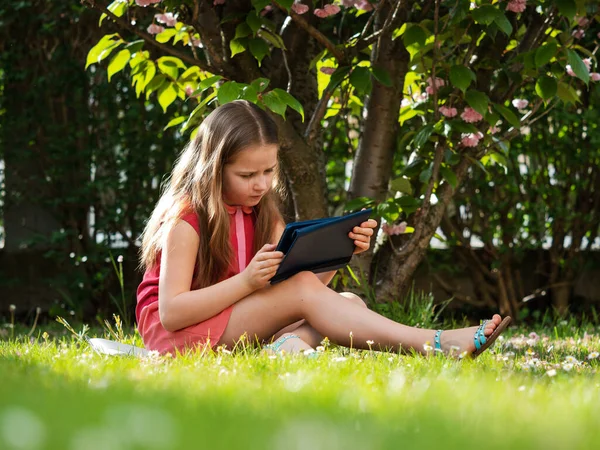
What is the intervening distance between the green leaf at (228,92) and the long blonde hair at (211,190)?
0.30ft

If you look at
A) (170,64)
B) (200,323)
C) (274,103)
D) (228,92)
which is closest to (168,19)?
(170,64)

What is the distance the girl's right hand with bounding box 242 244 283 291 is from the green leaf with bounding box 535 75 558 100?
1443 millimetres

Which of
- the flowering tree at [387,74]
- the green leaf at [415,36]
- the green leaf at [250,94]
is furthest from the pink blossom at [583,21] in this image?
the green leaf at [250,94]

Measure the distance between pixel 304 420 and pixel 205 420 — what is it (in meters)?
0.17

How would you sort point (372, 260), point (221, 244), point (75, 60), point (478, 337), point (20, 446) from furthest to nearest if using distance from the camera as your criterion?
1. point (75, 60)
2. point (372, 260)
3. point (221, 244)
4. point (478, 337)
5. point (20, 446)

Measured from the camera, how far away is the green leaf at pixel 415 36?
3504 millimetres

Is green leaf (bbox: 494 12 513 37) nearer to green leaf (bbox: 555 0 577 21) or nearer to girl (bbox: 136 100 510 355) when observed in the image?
green leaf (bbox: 555 0 577 21)

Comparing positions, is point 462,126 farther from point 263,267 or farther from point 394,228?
point 263,267

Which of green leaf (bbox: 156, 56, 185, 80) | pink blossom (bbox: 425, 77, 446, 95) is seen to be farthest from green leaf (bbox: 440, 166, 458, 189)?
green leaf (bbox: 156, 56, 185, 80)

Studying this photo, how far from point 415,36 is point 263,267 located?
129 cm

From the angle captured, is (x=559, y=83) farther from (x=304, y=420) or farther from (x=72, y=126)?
(x=72, y=126)

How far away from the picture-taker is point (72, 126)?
5707mm

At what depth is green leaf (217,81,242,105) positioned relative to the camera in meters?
3.20

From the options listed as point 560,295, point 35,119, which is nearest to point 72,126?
point 35,119
